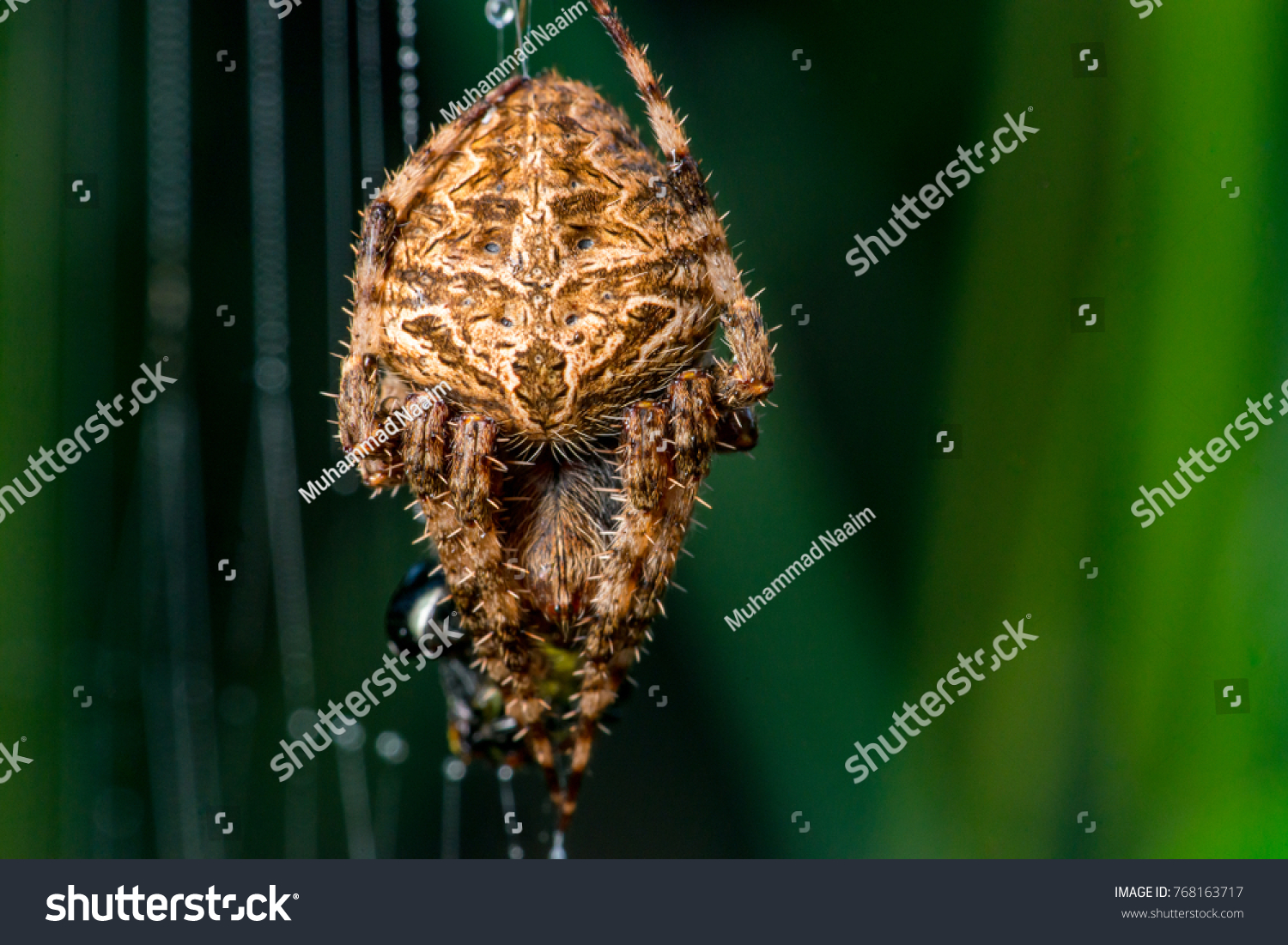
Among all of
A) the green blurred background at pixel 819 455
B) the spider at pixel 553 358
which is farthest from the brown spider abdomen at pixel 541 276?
the green blurred background at pixel 819 455

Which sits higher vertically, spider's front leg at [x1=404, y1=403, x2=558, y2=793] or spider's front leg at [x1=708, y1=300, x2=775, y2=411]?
spider's front leg at [x1=708, y1=300, x2=775, y2=411]

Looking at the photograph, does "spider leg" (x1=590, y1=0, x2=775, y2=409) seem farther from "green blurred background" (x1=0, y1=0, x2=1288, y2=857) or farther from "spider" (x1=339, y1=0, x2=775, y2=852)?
"green blurred background" (x1=0, y1=0, x2=1288, y2=857)

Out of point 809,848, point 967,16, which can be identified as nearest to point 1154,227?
point 967,16

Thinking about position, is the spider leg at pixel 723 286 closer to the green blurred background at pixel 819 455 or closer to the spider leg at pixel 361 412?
the spider leg at pixel 361 412

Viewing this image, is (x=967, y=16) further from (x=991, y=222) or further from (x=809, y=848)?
(x=809, y=848)

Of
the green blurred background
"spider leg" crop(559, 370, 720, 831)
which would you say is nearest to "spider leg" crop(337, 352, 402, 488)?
"spider leg" crop(559, 370, 720, 831)

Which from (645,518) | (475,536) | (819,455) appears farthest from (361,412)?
(819,455)

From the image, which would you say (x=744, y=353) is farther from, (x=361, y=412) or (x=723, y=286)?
(x=361, y=412)
